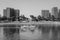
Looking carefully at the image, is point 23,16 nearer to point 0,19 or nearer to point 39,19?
point 39,19

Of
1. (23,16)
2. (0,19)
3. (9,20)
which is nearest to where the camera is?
(0,19)

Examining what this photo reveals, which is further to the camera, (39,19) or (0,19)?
(39,19)

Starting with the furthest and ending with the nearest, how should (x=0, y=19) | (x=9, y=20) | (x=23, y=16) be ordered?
(x=23, y=16), (x=9, y=20), (x=0, y=19)

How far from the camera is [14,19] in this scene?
18575 centimetres

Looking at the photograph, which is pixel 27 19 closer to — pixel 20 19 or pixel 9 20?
pixel 20 19

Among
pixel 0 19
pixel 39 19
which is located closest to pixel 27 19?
pixel 39 19

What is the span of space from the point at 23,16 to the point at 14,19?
18.9 meters

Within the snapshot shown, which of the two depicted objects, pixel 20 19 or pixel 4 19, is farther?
pixel 20 19

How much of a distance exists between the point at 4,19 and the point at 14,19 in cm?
1927

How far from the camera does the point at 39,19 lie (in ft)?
654

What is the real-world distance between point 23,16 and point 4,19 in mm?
37712

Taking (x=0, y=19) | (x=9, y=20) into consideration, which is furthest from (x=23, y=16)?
(x=0, y=19)

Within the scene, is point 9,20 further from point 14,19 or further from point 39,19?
point 39,19

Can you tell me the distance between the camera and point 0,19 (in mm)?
168500
